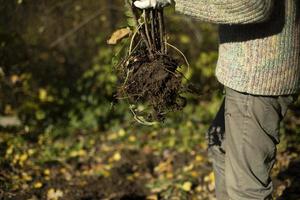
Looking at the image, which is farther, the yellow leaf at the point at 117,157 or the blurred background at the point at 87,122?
the yellow leaf at the point at 117,157

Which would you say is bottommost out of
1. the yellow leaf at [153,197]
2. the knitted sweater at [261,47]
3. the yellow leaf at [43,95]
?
the yellow leaf at [153,197]

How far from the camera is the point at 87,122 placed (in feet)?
17.7

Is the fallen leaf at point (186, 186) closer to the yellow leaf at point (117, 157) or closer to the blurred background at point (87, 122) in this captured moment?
the blurred background at point (87, 122)

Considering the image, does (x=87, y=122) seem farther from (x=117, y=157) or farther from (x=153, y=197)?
(x=153, y=197)

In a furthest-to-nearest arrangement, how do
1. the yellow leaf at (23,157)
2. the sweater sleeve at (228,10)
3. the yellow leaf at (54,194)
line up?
1. the yellow leaf at (23,157)
2. the yellow leaf at (54,194)
3. the sweater sleeve at (228,10)

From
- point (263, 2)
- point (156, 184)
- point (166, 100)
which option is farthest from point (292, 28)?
point (156, 184)

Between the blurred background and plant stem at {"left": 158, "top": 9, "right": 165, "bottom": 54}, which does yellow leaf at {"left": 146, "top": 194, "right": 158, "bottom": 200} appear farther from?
plant stem at {"left": 158, "top": 9, "right": 165, "bottom": 54}

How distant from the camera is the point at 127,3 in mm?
2926

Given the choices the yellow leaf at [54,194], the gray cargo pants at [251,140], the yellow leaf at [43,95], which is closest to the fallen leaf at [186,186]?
the yellow leaf at [54,194]

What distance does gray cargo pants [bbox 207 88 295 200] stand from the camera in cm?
267

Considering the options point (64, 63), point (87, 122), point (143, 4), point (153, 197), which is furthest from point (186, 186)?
point (64, 63)

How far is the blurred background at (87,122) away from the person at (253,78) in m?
1.23

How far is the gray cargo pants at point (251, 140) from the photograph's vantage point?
2.67 meters

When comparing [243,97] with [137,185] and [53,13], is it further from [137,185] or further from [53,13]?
[53,13]
